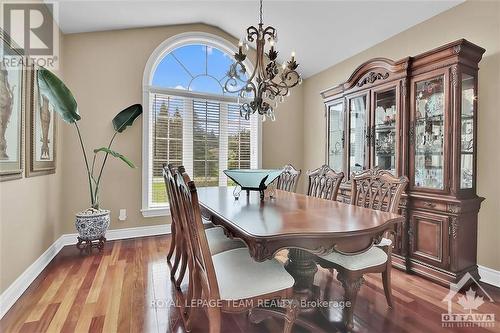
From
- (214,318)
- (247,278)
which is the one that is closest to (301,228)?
(247,278)

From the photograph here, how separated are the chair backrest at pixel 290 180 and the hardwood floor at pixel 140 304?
0.95 metres

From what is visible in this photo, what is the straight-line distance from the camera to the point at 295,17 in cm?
343

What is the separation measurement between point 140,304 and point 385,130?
9.72 ft

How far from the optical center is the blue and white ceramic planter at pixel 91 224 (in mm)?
3111

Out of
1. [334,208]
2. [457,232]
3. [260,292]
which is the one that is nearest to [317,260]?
[334,208]

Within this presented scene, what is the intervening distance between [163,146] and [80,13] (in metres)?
1.89

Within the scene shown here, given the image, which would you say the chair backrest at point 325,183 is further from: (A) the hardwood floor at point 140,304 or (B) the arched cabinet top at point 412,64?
(B) the arched cabinet top at point 412,64

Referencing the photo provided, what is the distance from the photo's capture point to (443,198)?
240cm

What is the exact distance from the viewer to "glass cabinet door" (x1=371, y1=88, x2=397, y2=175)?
9.61 feet

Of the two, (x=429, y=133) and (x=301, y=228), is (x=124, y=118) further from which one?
(x=429, y=133)

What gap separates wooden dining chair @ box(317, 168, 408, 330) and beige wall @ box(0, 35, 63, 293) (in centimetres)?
238

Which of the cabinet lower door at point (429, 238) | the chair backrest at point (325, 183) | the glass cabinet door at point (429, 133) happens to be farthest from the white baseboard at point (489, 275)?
the chair backrest at point (325, 183)

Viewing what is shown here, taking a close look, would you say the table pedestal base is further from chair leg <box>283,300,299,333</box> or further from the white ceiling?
the white ceiling

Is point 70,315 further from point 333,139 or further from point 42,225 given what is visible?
point 333,139
